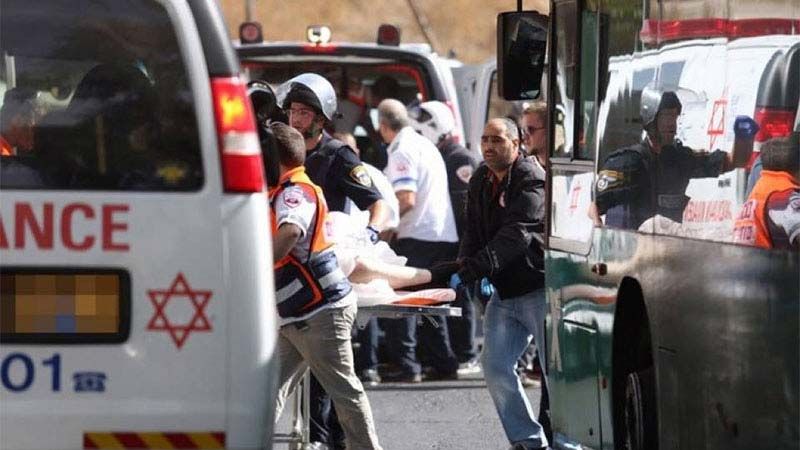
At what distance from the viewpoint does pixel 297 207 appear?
359 inches

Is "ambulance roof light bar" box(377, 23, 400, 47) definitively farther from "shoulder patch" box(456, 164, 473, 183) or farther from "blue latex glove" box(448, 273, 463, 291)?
"blue latex glove" box(448, 273, 463, 291)

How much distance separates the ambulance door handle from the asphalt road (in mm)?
2807

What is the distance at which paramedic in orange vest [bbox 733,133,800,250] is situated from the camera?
6465mm

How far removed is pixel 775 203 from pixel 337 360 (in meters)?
3.32

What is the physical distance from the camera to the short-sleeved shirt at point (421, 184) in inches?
603

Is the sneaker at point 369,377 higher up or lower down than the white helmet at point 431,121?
lower down

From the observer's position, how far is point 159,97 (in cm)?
627

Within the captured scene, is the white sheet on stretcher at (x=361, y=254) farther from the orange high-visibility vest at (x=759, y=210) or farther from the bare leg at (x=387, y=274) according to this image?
the orange high-visibility vest at (x=759, y=210)

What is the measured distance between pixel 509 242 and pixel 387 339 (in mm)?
4594

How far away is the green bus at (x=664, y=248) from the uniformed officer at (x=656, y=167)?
0.04m

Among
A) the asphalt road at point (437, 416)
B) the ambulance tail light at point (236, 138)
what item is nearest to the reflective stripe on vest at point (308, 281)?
the asphalt road at point (437, 416)

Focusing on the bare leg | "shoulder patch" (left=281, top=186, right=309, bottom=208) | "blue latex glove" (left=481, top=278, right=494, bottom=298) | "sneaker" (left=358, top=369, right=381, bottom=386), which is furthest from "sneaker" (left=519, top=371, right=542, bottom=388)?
"shoulder patch" (left=281, top=186, right=309, bottom=208)

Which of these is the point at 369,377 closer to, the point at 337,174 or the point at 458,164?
the point at 458,164

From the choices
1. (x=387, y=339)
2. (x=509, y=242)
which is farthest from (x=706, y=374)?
(x=387, y=339)
